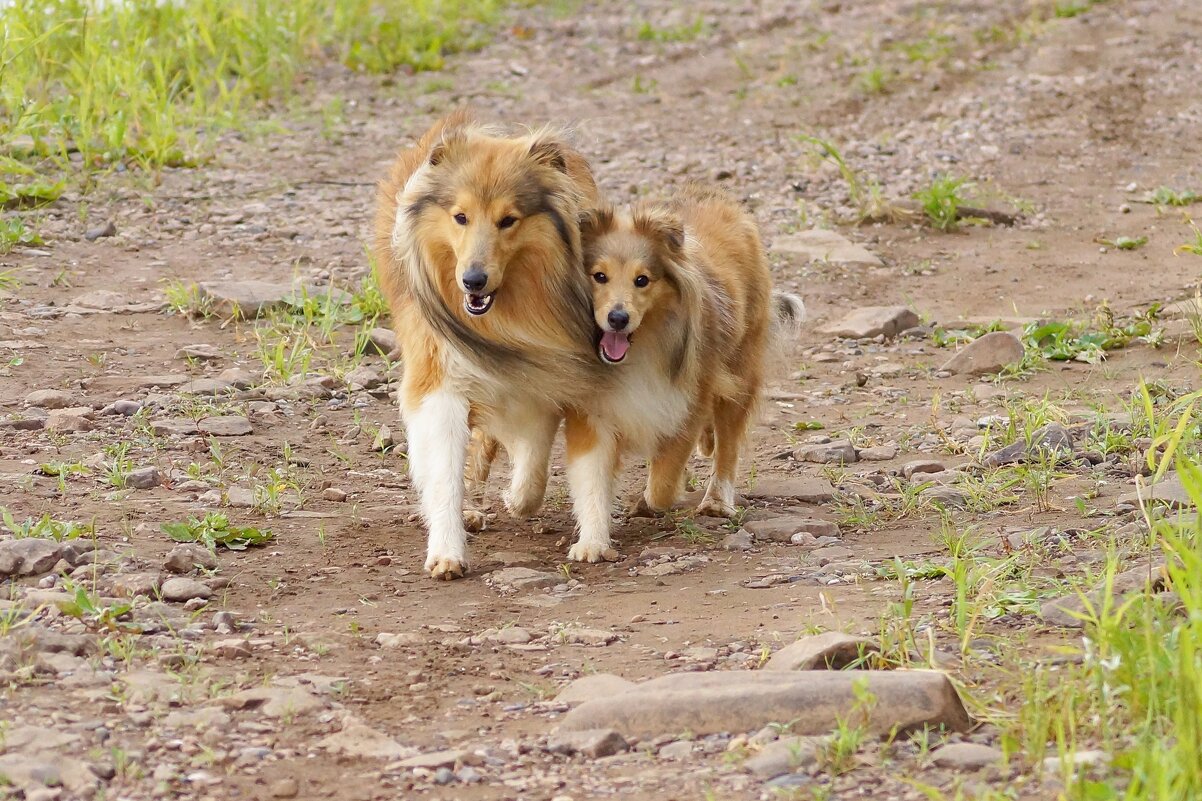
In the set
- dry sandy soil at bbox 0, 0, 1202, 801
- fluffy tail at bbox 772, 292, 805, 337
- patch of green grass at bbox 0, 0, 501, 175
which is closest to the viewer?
dry sandy soil at bbox 0, 0, 1202, 801

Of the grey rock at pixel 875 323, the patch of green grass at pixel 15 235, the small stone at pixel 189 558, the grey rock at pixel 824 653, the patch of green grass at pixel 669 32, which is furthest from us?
the patch of green grass at pixel 669 32

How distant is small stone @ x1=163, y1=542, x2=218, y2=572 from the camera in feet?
14.7

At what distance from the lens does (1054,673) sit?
11.4ft

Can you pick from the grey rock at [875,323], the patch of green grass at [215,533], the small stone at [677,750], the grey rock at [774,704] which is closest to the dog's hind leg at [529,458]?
the patch of green grass at [215,533]

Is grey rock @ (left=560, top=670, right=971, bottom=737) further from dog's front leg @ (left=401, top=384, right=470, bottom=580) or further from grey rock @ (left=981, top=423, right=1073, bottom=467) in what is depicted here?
grey rock @ (left=981, top=423, right=1073, bottom=467)

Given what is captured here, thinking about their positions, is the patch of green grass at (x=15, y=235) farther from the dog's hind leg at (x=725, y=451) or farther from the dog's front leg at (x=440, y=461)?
the dog's hind leg at (x=725, y=451)

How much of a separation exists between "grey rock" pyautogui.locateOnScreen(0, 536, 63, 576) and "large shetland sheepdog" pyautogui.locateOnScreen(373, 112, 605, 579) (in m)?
1.21

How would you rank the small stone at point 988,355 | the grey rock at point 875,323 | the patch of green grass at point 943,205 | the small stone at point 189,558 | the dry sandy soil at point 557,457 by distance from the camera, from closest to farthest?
the dry sandy soil at point 557,457
the small stone at point 189,558
the small stone at point 988,355
the grey rock at point 875,323
the patch of green grass at point 943,205

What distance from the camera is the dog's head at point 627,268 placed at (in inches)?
205

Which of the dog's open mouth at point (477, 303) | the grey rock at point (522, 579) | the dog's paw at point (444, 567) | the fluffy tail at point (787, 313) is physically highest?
the dog's open mouth at point (477, 303)

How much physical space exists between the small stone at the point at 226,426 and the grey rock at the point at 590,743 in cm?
303

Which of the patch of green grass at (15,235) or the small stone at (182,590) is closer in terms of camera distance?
the small stone at (182,590)

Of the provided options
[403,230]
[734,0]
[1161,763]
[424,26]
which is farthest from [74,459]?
[734,0]

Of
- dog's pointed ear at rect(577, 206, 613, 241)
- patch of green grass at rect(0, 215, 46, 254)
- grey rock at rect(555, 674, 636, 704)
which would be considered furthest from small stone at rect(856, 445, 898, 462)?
patch of green grass at rect(0, 215, 46, 254)
